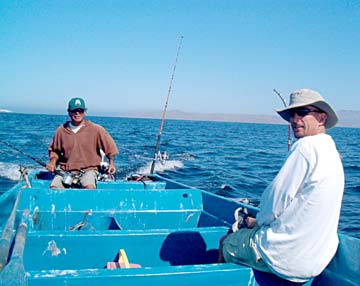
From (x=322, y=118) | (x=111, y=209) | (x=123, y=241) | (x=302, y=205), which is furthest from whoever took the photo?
(x=111, y=209)

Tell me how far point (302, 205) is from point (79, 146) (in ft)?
14.7

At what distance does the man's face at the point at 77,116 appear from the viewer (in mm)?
5785

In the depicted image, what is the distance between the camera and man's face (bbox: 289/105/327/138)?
2.51m

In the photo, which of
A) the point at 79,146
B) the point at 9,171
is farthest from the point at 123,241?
the point at 9,171

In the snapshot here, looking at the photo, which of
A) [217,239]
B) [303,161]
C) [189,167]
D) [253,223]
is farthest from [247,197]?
[303,161]

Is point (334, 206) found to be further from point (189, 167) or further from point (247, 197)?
point (189, 167)

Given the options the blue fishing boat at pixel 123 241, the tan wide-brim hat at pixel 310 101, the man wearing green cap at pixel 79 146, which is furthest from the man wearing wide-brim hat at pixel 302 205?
the man wearing green cap at pixel 79 146

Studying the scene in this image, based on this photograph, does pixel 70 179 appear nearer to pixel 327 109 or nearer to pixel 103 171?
pixel 103 171

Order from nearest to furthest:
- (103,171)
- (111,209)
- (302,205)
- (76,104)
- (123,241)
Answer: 1. (302,205)
2. (123,241)
3. (111,209)
4. (76,104)
5. (103,171)

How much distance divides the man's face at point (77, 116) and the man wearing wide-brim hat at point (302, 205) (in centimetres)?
407

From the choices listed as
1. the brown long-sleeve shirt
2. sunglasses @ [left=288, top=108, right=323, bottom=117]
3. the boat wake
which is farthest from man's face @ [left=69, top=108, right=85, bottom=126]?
the boat wake

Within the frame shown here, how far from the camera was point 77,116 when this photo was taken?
5.82m

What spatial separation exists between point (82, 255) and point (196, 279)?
4.37 ft

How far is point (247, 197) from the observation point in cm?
1056
